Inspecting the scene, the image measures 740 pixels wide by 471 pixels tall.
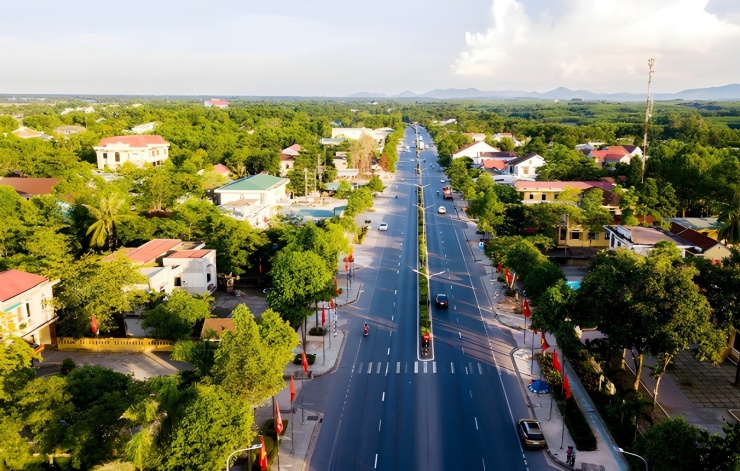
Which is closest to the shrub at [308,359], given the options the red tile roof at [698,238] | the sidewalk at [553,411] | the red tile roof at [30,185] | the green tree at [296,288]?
the green tree at [296,288]

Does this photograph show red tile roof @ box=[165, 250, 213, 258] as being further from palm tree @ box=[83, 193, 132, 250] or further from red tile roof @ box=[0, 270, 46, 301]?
red tile roof @ box=[0, 270, 46, 301]

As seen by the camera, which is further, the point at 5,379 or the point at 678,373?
the point at 678,373

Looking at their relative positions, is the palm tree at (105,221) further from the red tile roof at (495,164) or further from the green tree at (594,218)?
the red tile roof at (495,164)

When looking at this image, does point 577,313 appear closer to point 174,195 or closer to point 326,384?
point 326,384

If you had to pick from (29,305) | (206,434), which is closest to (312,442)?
(206,434)

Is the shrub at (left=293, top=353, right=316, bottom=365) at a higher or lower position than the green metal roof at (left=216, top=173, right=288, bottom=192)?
lower

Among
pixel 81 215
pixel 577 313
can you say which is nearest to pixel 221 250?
pixel 81 215

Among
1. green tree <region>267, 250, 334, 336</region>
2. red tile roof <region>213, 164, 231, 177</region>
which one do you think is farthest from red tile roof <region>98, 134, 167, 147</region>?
green tree <region>267, 250, 334, 336</region>
